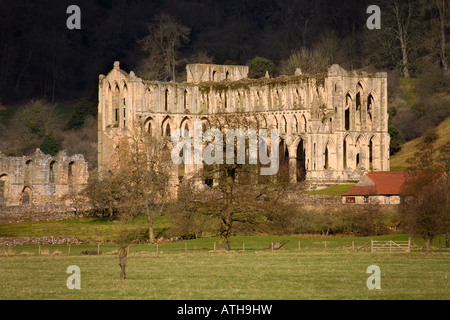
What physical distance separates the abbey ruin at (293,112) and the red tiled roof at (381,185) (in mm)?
11394

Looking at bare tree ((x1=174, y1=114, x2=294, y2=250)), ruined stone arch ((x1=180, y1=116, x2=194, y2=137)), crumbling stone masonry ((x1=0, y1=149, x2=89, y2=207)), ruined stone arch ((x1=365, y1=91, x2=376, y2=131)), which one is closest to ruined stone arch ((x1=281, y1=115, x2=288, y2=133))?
ruined stone arch ((x1=365, y1=91, x2=376, y2=131))

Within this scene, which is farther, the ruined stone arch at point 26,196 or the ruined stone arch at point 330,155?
the ruined stone arch at point 330,155

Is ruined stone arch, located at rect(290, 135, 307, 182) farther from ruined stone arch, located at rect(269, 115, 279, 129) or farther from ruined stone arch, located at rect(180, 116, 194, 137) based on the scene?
ruined stone arch, located at rect(180, 116, 194, 137)

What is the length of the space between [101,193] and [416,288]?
1760 inches

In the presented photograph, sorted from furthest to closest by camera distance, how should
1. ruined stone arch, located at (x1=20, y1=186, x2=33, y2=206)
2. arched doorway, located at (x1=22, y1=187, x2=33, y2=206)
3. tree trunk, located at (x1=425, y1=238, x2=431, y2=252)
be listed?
1. arched doorway, located at (x1=22, y1=187, x2=33, y2=206)
2. ruined stone arch, located at (x1=20, y1=186, x2=33, y2=206)
3. tree trunk, located at (x1=425, y1=238, x2=431, y2=252)

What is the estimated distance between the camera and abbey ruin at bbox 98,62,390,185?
102 meters

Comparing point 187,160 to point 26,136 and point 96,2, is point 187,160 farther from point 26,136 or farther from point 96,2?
point 96,2

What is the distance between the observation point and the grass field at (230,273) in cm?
4369

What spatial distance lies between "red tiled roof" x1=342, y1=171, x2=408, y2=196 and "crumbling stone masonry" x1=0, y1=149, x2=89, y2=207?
→ 2369cm

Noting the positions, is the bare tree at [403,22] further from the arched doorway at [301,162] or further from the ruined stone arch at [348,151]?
the ruined stone arch at [348,151]

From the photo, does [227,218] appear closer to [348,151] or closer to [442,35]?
[348,151]

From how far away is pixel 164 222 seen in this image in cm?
8294

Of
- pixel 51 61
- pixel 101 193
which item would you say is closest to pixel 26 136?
pixel 51 61

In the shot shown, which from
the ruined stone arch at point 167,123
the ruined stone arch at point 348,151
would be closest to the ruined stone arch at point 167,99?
the ruined stone arch at point 167,123
